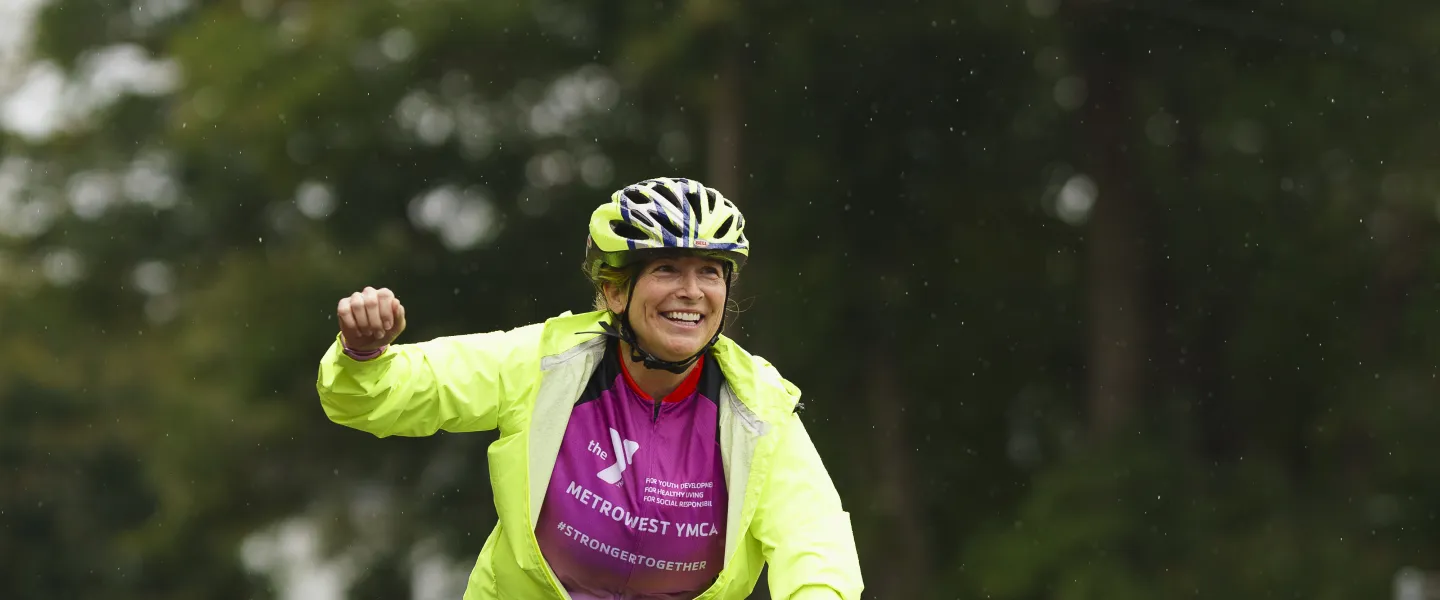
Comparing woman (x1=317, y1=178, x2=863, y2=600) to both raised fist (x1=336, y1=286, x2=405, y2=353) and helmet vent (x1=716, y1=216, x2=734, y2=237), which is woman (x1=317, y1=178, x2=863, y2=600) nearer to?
helmet vent (x1=716, y1=216, x2=734, y2=237)

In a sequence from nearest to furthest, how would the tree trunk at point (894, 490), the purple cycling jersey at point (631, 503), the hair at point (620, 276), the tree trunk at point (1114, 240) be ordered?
the purple cycling jersey at point (631, 503) → the hair at point (620, 276) → the tree trunk at point (1114, 240) → the tree trunk at point (894, 490)

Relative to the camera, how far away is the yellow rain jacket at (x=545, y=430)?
4988mm

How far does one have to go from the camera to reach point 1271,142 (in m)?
22.9

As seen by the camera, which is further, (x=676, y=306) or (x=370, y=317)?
(x=676, y=306)

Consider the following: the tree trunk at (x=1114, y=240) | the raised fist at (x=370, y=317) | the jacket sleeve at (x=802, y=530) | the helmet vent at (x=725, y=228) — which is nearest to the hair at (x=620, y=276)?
the helmet vent at (x=725, y=228)

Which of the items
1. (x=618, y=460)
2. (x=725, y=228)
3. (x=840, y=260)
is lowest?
(x=840, y=260)

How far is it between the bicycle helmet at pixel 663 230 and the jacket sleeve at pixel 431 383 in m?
0.30

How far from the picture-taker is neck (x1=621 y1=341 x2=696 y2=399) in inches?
216

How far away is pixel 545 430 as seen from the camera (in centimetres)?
526

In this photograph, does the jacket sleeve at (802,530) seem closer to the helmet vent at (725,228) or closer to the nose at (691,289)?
the nose at (691,289)

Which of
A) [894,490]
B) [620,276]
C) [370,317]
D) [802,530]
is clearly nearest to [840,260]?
[894,490]

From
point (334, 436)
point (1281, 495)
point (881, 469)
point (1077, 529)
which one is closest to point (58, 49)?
point (334, 436)

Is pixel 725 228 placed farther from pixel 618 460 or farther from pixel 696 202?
pixel 618 460

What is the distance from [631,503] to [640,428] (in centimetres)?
21
